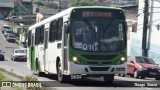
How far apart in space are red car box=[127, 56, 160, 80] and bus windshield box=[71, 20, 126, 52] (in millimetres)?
10338

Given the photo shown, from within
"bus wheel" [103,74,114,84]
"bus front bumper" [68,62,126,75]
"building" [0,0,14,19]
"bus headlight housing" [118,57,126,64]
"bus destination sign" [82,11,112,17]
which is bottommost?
"building" [0,0,14,19]

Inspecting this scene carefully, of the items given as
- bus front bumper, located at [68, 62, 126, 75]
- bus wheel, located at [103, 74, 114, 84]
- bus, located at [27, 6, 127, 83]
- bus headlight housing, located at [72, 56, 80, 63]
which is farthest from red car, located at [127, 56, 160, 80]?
bus headlight housing, located at [72, 56, 80, 63]

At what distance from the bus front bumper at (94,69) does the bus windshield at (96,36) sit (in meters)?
0.68

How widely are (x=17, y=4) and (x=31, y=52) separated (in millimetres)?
112286

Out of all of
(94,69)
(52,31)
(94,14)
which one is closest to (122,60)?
(94,69)

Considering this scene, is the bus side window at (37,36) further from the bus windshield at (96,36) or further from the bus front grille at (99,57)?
the bus front grille at (99,57)

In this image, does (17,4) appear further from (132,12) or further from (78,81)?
(78,81)

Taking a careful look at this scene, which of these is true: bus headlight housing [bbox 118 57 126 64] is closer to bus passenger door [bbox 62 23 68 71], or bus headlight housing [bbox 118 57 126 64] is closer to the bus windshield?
the bus windshield

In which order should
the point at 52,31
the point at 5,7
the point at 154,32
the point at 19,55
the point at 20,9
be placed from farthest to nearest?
the point at 5,7 < the point at 20,9 < the point at 19,55 < the point at 154,32 < the point at 52,31

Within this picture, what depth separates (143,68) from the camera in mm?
→ 30109

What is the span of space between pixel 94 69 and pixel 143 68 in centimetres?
1107

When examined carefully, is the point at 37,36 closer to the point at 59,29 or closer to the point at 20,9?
the point at 59,29

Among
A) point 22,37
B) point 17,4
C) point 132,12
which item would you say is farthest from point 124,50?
point 17,4

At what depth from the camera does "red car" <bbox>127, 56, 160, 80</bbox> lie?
29.9 m
